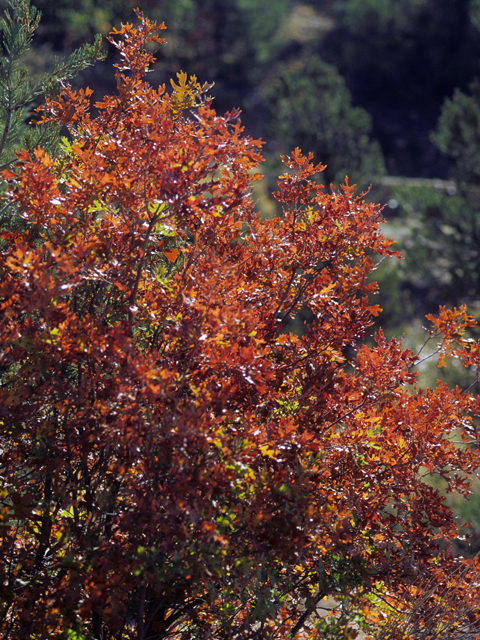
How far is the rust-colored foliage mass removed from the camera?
1799 mm

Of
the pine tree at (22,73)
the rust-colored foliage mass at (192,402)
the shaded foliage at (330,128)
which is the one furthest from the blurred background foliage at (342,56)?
the rust-colored foliage mass at (192,402)

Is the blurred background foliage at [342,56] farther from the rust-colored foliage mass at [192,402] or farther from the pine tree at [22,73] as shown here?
the rust-colored foliage mass at [192,402]

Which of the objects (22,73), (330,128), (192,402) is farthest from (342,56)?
(192,402)

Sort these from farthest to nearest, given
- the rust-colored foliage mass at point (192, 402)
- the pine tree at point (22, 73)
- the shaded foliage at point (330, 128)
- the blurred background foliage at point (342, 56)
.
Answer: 1. the blurred background foliage at point (342, 56)
2. the shaded foliage at point (330, 128)
3. the pine tree at point (22, 73)
4. the rust-colored foliage mass at point (192, 402)

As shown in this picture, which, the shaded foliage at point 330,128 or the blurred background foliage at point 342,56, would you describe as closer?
the shaded foliage at point 330,128

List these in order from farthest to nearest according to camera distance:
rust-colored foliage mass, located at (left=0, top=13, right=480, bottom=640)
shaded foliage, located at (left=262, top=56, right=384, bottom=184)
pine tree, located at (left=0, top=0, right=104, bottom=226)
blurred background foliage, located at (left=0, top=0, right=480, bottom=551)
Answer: blurred background foliage, located at (left=0, top=0, right=480, bottom=551), shaded foliage, located at (left=262, top=56, right=384, bottom=184), pine tree, located at (left=0, top=0, right=104, bottom=226), rust-colored foliage mass, located at (left=0, top=13, right=480, bottom=640)

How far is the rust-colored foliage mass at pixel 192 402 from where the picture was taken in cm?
180

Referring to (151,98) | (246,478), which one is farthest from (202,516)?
(151,98)

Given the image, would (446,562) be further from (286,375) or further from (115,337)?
(115,337)

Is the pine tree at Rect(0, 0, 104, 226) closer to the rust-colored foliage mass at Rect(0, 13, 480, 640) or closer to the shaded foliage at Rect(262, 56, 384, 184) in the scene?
the rust-colored foliage mass at Rect(0, 13, 480, 640)

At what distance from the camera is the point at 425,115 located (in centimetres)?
2758

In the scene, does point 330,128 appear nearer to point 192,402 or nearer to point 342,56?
point 192,402

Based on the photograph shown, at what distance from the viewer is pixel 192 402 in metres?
1.79

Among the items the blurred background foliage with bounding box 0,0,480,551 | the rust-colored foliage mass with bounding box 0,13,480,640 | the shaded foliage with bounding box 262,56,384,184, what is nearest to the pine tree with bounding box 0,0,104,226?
the rust-colored foliage mass with bounding box 0,13,480,640
